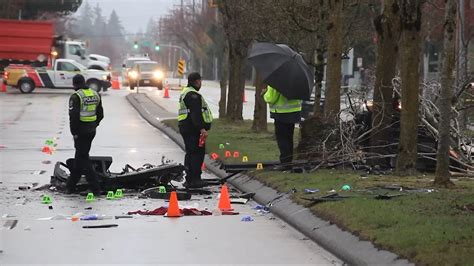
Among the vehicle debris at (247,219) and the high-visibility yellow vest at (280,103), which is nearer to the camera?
the vehicle debris at (247,219)

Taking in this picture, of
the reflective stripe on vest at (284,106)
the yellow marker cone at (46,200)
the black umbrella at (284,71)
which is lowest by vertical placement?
the yellow marker cone at (46,200)

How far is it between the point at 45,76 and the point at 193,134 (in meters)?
37.4

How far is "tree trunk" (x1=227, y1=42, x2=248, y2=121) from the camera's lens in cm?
2767

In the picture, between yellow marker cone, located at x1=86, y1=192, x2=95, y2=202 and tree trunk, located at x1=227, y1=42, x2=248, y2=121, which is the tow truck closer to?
tree trunk, located at x1=227, y1=42, x2=248, y2=121

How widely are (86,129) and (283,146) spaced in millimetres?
3513

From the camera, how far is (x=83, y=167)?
13.5m

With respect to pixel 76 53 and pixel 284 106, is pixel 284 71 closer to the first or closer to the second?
pixel 284 106

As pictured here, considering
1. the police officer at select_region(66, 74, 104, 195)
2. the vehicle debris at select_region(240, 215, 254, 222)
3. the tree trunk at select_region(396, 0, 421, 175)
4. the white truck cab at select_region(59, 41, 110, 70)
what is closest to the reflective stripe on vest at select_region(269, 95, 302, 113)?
the tree trunk at select_region(396, 0, 421, 175)

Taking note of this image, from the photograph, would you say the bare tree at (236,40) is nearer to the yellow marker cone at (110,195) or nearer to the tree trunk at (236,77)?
the tree trunk at (236,77)

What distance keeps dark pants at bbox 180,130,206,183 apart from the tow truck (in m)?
36.3

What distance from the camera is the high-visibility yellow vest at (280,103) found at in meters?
15.2

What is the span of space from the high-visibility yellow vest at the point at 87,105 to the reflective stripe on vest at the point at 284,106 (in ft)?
10.3

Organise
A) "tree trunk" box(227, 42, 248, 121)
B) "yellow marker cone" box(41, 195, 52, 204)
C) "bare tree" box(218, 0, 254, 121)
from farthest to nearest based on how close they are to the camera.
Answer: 1. "tree trunk" box(227, 42, 248, 121)
2. "bare tree" box(218, 0, 254, 121)
3. "yellow marker cone" box(41, 195, 52, 204)

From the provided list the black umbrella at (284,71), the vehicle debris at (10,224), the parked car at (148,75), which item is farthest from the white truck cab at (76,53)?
the vehicle debris at (10,224)
